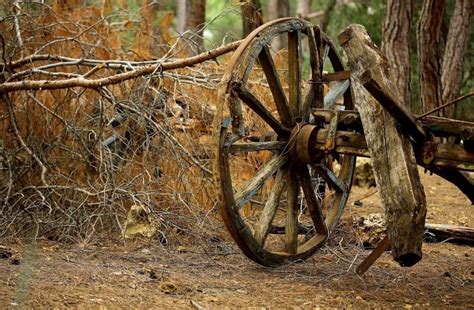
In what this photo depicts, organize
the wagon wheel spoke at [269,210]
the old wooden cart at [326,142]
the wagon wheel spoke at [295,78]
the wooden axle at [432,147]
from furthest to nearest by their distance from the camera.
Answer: the wagon wheel spoke at [295,78] < the wagon wheel spoke at [269,210] < the wooden axle at [432,147] < the old wooden cart at [326,142]

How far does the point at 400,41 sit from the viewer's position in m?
11.4

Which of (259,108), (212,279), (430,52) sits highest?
(259,108)

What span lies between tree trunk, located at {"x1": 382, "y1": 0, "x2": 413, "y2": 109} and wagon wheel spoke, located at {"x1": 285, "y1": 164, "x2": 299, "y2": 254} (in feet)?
18.6

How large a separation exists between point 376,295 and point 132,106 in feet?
9.56

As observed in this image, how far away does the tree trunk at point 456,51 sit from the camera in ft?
42.2

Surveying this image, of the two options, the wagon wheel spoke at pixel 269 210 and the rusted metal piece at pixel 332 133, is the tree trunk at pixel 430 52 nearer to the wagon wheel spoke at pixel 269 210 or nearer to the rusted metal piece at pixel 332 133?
the wagon wheel spoke at pixel 269 210

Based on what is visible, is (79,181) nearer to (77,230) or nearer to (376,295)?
(77,230)

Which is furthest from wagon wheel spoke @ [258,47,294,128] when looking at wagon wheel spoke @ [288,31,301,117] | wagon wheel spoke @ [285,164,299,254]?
wagon wheel spoke @ [285,164,299,254]

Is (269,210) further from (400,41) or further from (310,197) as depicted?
(400,41)

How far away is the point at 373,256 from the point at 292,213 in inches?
30.7

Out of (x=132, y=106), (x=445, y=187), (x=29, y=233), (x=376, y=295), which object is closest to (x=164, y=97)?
(x=132, y=106)

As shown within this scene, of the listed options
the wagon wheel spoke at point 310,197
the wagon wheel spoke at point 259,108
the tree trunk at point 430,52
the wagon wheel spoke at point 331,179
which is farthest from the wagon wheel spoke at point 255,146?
the tree trunk at point 430,52

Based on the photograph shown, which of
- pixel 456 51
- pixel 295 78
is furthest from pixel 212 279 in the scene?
pixel 456 51

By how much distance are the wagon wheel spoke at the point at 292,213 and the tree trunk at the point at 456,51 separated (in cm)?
739
